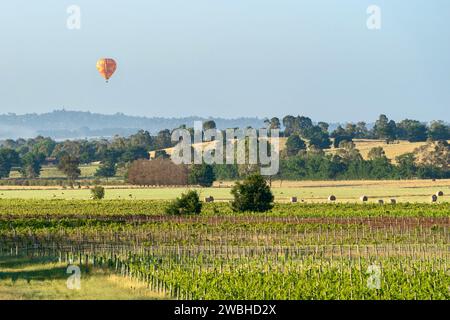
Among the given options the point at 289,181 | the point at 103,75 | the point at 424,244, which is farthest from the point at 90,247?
the point at 289,181

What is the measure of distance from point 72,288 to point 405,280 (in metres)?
13.0

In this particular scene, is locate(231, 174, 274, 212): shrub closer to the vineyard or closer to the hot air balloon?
the vineyard

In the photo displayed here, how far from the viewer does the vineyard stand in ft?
140

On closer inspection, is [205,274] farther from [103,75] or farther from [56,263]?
[103,75]

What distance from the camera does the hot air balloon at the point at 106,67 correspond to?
398 feet

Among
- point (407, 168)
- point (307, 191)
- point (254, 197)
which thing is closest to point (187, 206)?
point (254, 197)

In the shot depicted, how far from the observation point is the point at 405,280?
143ft

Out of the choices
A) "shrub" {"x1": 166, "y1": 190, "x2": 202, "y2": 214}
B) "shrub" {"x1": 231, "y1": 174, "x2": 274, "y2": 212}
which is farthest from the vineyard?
"shrub" {"x1": 231, "y1": 174, "x2": 274, "y2": 212}

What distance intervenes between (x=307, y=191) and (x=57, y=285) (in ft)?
348

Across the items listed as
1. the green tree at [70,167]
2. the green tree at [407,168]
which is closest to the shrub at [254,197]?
the green tree at [407,168]

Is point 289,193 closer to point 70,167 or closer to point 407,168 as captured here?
point 407,168

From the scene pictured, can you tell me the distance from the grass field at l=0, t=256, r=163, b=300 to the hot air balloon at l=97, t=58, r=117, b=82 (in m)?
66.2

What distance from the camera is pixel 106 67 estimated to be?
122000 millimetres

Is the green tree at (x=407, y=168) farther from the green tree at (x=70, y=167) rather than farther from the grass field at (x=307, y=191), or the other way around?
the green tree at (x=70, y=167)
